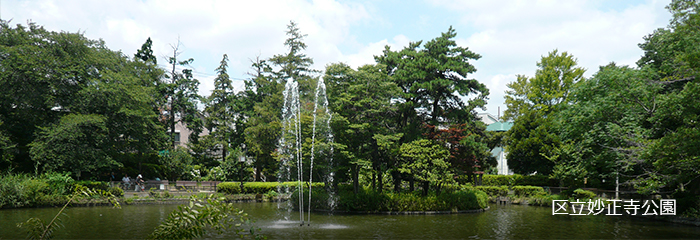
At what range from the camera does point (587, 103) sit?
A: 87.5 feet

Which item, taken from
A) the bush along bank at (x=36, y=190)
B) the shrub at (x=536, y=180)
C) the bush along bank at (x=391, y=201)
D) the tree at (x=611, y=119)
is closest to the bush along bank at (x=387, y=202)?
the bush along bank at (x=391, y=201)

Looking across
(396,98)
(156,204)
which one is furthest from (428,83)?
(156,204)

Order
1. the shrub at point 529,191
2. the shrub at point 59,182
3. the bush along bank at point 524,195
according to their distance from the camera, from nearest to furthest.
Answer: the shrub at point 59,182, the bush along bank at point 524,195, the shrub at point 529,191

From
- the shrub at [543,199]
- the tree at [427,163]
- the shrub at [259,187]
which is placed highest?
the tree at [427,163]

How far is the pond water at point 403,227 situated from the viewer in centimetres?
1719

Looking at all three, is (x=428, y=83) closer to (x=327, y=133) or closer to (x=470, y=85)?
(x=470, y=85)

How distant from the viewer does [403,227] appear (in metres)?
19.9

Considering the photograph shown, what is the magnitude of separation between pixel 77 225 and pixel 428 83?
803 inches

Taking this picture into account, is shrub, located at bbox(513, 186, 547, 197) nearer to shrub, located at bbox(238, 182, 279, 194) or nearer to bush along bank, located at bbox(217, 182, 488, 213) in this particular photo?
bush along bank, located at bbox(217, 182, 488, 213)

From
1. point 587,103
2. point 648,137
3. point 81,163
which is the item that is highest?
point 587,103

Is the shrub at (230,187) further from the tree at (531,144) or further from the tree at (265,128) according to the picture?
the tree at (531,144)

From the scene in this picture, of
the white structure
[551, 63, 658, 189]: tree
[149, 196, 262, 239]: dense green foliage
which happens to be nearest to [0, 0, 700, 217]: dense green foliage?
[551, 63, 658, 189]: tree

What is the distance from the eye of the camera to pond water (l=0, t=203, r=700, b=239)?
1719cm

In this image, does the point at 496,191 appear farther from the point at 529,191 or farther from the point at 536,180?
the point at 536,180
